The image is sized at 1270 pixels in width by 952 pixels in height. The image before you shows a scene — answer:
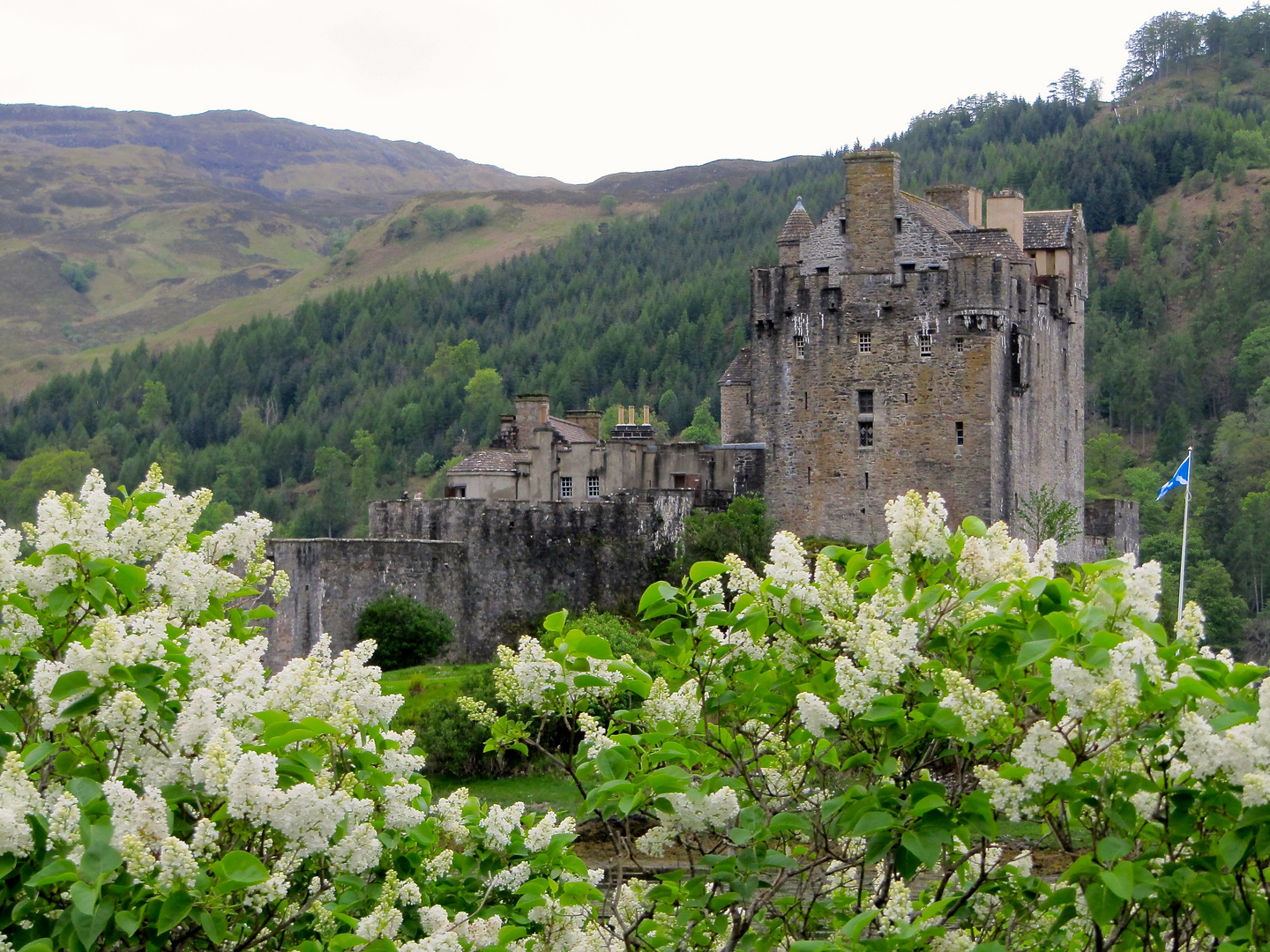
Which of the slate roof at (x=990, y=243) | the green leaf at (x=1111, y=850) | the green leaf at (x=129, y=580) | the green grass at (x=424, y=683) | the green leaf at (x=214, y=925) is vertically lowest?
the green grass at (x=424, y=683)

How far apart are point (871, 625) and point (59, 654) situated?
595 centimetres

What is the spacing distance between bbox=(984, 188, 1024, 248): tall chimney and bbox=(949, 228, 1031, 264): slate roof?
5.04 m

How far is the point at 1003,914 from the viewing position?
11.7m

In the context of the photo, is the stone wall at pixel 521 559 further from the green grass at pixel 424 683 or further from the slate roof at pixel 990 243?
the slate roof at pixel 990 243

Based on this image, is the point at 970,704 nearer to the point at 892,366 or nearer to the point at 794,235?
the point at 892,366

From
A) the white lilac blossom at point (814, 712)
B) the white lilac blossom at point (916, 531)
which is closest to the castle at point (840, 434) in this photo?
the white lilac blossom at point (916, 531)

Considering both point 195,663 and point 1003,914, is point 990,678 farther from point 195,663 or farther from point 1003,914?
point 195,663

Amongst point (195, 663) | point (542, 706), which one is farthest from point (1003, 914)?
point (195, 663)

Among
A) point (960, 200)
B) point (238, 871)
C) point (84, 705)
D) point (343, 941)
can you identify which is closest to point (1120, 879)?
point (343, 941)

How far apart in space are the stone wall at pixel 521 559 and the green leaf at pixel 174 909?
160 ft

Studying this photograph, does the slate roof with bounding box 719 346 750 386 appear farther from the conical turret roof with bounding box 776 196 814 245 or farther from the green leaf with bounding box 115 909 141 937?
the green leaf with bounding box 115 909 141 937

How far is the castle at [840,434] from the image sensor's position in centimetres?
5625

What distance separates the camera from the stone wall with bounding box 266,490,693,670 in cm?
5938

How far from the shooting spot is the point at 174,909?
9641 mm
